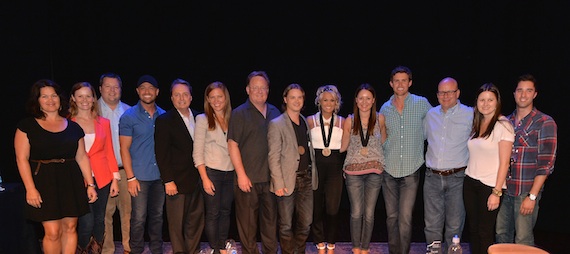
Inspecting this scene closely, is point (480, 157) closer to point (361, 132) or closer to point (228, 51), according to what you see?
point (361, 132)

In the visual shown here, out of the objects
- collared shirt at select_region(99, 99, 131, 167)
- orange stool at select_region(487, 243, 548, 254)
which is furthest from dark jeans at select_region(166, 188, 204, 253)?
orange stool at select_region(487, 243, 548, 254)

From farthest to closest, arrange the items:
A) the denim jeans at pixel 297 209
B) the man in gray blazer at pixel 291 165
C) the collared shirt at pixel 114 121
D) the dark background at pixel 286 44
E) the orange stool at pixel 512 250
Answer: the dark background at pixel 286 44 < the collared shirt at pixel 114 121 < the denim jeans at pixel 297 209 < the man in gray blazer at pixel 291 165 < the orange stool at pixel 512 250

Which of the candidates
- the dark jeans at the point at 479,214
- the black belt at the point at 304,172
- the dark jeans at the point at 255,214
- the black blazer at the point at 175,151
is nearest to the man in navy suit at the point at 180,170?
the black blazer at the point at 175,151

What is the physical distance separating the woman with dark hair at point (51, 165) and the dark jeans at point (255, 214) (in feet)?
3.81

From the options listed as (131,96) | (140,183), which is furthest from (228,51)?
(140,183)

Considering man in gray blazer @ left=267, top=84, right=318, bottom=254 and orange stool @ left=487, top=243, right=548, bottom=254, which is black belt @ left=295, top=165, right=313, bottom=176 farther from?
orange stool @ left=487, top=243, right=548, bottom=254

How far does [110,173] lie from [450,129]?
2678 millimetres

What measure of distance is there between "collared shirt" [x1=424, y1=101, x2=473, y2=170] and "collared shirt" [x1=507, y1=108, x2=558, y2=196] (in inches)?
13.4

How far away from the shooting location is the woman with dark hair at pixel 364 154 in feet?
11.7

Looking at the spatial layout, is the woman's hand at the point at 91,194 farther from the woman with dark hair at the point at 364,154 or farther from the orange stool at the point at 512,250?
the orange stool at the point at 512,250

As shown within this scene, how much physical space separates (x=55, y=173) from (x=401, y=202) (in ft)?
8.54

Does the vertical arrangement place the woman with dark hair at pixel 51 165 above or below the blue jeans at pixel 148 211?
above

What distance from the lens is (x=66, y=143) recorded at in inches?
126

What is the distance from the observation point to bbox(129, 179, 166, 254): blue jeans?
3.71 metres
